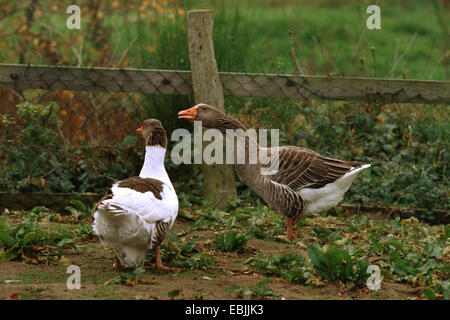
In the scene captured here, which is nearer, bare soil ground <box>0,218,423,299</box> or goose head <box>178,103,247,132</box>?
bare soil ground <box>0,218,423,299</box>

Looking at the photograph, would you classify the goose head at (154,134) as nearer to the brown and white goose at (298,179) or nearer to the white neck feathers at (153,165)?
the white neck feathers at (153,165)

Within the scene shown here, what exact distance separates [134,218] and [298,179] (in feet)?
6.52

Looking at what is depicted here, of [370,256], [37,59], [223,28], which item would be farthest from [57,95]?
[370,256]

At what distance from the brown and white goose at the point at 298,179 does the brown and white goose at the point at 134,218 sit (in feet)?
4.27

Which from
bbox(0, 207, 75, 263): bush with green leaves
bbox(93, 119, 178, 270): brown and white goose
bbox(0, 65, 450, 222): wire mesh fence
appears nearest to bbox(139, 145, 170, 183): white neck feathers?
bbox(93, 119, 178, 270): brown and white goose

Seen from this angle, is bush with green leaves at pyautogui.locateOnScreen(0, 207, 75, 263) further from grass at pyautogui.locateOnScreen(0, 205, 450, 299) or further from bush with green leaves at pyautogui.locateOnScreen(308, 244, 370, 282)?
bush with green leaves at pyautogui.locateOnScreen(308, 244, 370, 282)

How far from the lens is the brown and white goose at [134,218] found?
395 cm

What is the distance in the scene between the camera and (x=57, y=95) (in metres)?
7.69

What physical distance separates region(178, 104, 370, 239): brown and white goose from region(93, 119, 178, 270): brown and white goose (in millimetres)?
1303

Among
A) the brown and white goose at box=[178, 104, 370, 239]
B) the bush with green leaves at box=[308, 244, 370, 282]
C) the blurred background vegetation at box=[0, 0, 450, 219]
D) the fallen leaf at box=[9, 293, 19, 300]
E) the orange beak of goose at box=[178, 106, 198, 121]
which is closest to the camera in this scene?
the fallen leaf at box=[9, 293, 19, 300]

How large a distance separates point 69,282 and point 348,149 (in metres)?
4.35

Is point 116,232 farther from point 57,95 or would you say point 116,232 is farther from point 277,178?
point 57,95

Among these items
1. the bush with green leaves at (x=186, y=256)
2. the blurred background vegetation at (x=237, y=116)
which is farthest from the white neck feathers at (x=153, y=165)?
the blurred background vegetation at (x=237, y=116)

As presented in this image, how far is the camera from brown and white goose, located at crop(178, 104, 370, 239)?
5461 mm
